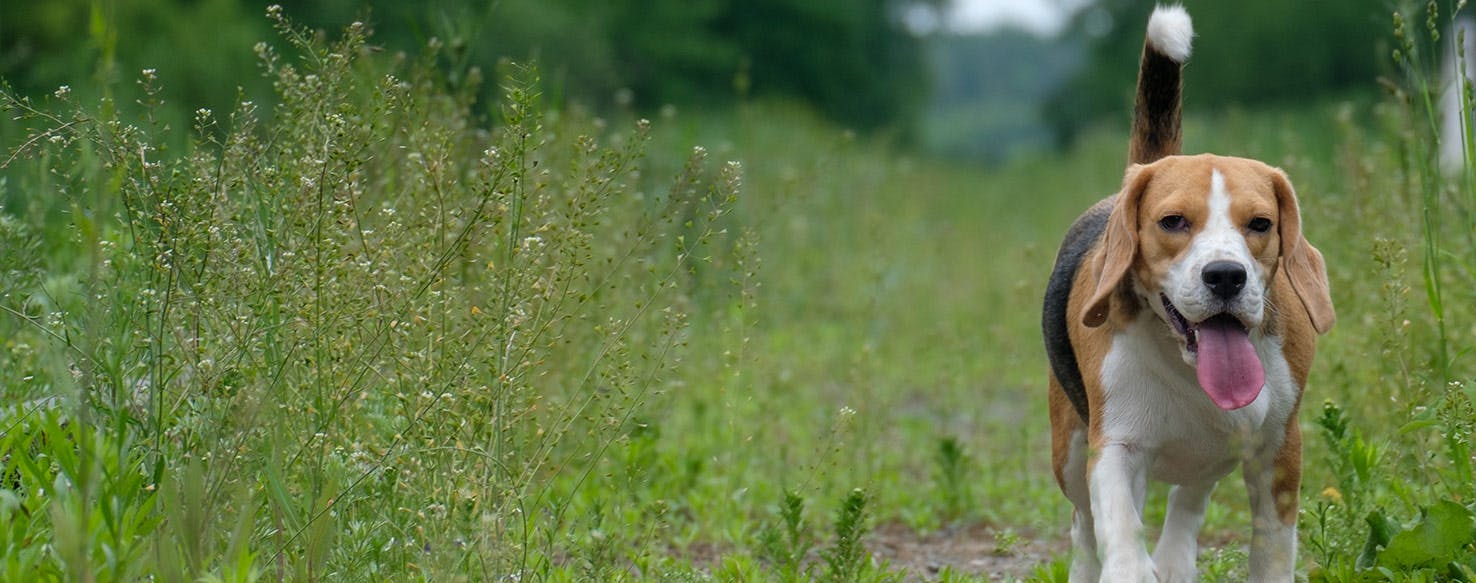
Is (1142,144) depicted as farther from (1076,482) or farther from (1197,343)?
(1197,343)

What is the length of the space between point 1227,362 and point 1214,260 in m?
0.27

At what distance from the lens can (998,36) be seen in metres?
103

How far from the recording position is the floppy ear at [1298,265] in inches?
146

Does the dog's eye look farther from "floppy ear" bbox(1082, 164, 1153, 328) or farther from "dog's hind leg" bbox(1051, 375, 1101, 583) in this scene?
"dog's hind leg" bbox(1051, 375, 1101, 583)

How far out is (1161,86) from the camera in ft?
15.3

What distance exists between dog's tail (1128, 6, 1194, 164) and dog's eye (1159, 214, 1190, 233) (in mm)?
948

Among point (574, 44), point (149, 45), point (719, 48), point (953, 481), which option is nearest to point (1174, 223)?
point (953, 481)

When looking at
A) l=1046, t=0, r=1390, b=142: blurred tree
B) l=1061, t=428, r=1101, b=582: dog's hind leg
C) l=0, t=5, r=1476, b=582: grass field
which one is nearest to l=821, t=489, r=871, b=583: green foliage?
l=0, t=5, r=1476, b=582: grass field

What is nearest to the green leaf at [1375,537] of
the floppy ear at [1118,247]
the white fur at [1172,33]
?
the floppy ear at [1118,247]

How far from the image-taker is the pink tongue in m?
3.59

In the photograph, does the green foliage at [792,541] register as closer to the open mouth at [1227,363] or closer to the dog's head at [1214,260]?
the dog's head at [1214,260]

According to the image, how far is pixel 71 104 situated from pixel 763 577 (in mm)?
2180

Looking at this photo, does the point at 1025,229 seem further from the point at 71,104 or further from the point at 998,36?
the point at 998,36

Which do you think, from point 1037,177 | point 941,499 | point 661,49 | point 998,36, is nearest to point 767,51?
point 661,49
